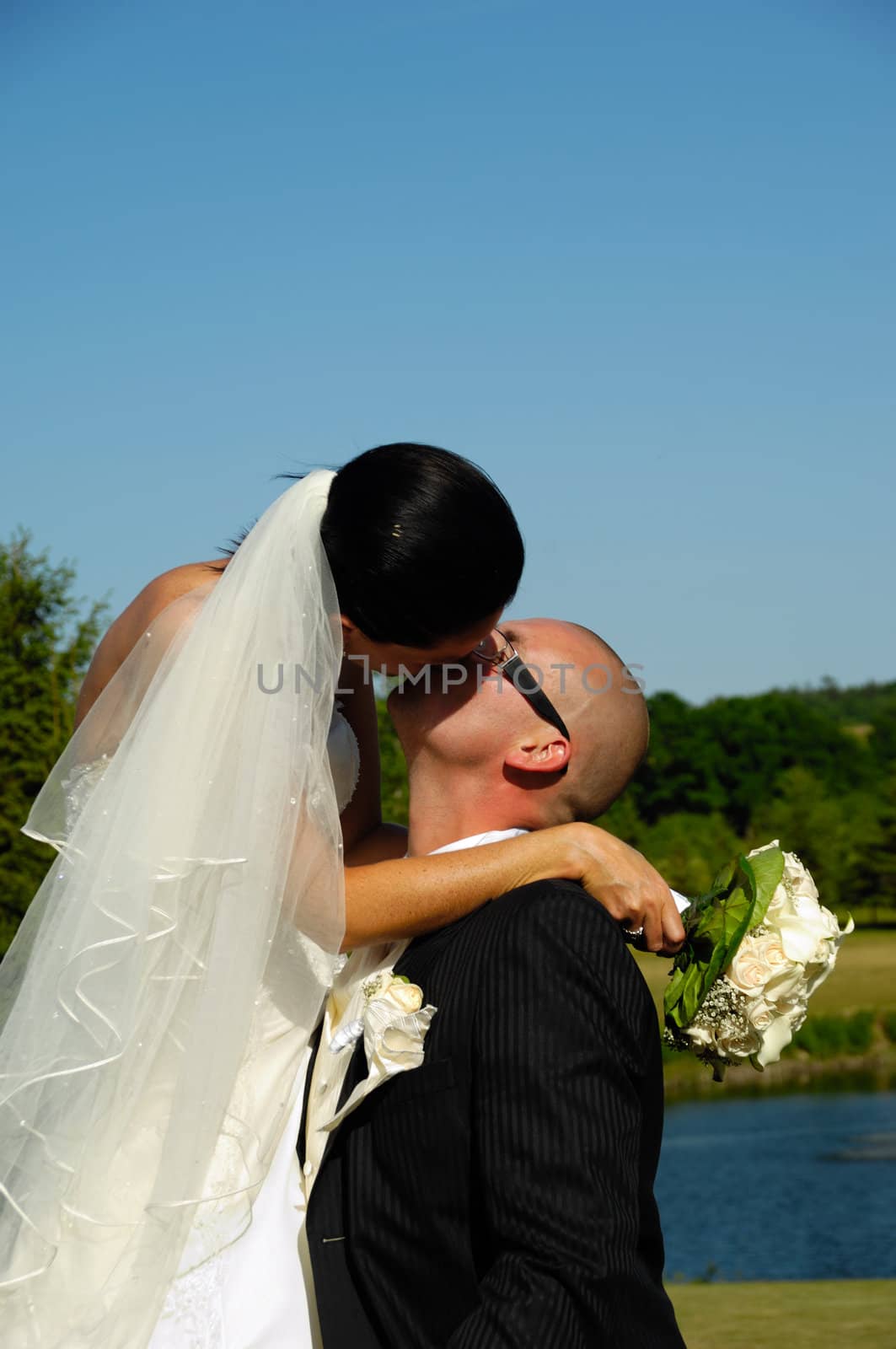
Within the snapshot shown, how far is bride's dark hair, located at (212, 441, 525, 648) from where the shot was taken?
3051 mm

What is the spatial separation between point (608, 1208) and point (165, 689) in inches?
61.9

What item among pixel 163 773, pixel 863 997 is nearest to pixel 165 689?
pixel 163 773

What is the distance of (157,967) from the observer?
9.84ft

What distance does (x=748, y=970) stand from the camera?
312 centimetres

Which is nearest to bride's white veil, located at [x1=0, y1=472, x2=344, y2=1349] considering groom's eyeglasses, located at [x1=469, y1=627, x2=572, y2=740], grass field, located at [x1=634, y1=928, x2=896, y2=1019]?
groom's eyeglasses, located at [x1=469, y1=627, x2=572, y2=740]

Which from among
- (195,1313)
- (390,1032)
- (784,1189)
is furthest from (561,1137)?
(784,1189)

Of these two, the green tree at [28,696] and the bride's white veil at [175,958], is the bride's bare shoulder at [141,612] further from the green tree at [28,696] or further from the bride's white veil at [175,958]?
the green tree at [28,696]

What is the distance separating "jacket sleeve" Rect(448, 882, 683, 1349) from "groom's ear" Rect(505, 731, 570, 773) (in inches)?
22.3

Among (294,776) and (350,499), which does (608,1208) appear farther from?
(350,499)

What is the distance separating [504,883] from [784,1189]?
1179 inches

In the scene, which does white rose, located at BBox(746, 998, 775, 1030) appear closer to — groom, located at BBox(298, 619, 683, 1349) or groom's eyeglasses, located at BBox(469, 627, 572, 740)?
groom, located at BBox(298, 619, 683, 1349)

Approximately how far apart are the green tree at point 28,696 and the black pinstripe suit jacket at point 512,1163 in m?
16.2

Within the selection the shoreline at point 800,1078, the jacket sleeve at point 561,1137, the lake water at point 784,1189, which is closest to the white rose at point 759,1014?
the jacket sleeve at point 561,1137

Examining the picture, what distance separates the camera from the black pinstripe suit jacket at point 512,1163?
8.15 ft
